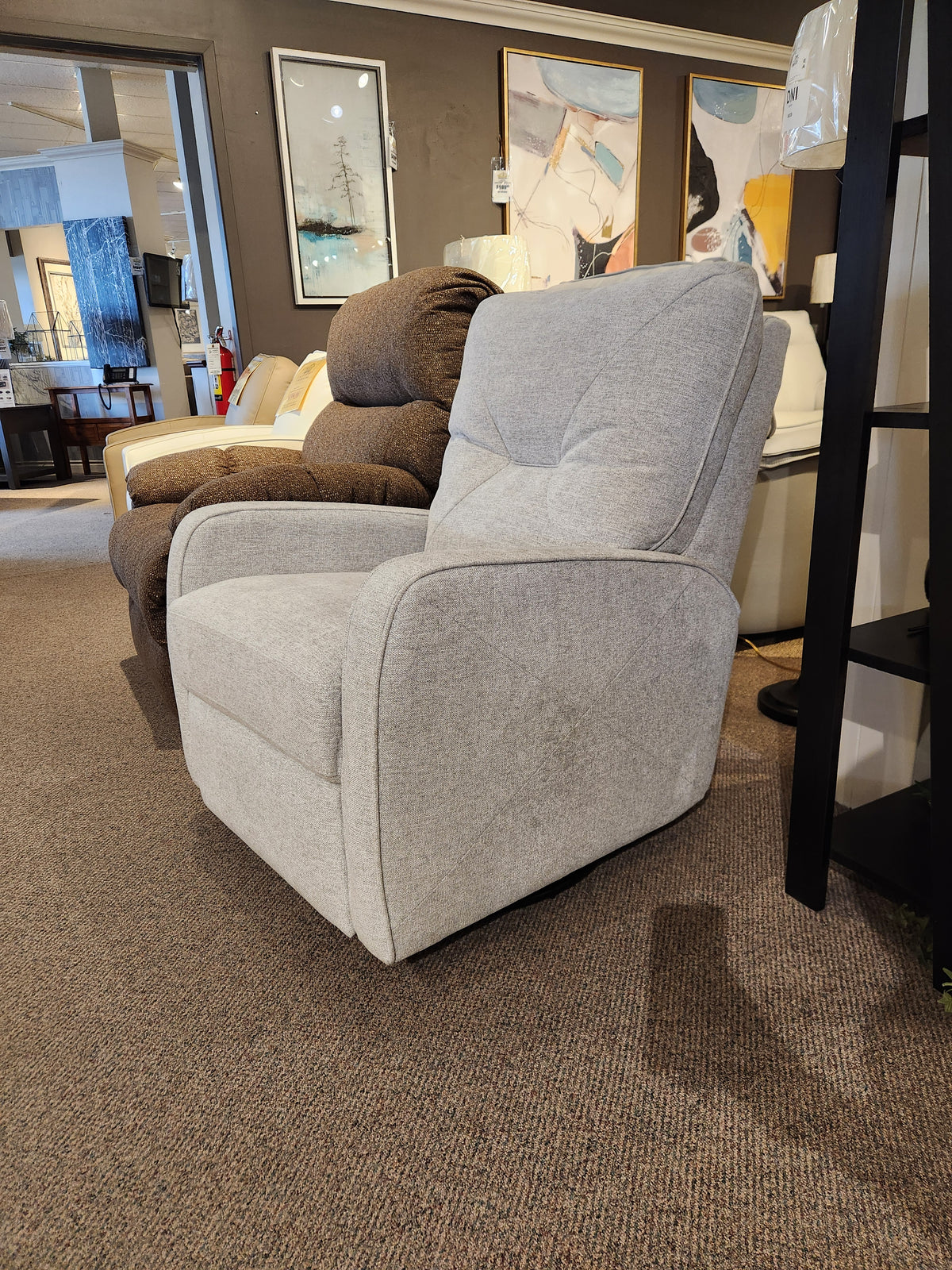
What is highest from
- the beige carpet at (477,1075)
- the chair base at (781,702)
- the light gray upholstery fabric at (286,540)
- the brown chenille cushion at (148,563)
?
the light gray upholstery fabric at (286,540)

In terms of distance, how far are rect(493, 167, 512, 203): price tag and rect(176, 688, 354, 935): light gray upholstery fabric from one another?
3523mm

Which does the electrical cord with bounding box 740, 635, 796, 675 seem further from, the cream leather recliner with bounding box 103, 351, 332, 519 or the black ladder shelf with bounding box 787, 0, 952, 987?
the cream leather recliner with bounding box 103, 351, 332, 519

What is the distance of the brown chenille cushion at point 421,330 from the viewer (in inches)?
70.5

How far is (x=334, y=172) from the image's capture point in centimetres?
386

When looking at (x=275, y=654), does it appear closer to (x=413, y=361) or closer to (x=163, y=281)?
(x=413, y=361)

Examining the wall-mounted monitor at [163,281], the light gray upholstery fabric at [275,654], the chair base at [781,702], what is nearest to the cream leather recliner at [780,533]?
the chair base at [781,702]

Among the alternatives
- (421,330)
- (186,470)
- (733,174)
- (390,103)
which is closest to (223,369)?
(390,103)

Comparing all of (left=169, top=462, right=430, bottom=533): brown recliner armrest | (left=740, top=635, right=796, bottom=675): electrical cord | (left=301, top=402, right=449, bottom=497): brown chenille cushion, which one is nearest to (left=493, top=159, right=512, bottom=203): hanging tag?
(left=301, top=402, right=449, bottom=497): brown chenille cushion

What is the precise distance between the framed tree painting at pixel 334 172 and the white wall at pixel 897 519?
3249mm

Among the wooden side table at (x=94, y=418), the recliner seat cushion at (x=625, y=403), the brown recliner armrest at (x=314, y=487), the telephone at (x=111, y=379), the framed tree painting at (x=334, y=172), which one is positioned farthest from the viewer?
the telephone at (x=111, y=379)

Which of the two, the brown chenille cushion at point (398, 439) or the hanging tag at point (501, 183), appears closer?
the brown chenille cushion at point (398, 439)

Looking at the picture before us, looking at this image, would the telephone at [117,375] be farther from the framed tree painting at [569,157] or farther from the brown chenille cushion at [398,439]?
the brown chenille cushion at [398,439]

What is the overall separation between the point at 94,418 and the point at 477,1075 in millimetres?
7778

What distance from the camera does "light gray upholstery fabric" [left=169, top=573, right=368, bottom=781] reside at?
100cm
